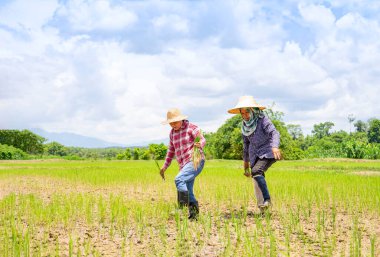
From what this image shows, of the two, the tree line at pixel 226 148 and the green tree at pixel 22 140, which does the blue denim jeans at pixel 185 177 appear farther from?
the green tree at pixel 22 140

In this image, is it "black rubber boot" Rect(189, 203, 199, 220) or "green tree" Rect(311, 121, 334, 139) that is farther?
"green tree" Rect(311, 121, 334, 139)

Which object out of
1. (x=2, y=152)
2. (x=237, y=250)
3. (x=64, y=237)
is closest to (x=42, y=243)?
(x=64, y=237)

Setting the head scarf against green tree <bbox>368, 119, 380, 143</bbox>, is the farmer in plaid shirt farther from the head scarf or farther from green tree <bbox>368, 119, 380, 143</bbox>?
green tree <bbox>368, 119, 380, 143</bbox>

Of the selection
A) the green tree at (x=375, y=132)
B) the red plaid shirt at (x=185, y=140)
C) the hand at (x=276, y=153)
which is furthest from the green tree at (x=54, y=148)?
the hand at (x=276, y=153)

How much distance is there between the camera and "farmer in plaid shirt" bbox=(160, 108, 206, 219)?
5500 millimetres

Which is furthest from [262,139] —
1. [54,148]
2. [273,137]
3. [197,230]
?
[54,148]

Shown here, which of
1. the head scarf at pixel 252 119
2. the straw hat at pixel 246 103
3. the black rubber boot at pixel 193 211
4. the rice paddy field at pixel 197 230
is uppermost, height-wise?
the straw hat at pixel 246 103

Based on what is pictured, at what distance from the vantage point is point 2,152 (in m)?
38.9

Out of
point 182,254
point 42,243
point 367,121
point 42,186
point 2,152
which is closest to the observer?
point 182,254

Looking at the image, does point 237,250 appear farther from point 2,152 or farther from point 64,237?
point 2,152

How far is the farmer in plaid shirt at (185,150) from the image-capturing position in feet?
18.0

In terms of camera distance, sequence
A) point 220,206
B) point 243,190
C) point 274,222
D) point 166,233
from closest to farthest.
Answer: point 166,233, point 274,222, point 220,206, point 243,190

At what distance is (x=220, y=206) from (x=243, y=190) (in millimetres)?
1840

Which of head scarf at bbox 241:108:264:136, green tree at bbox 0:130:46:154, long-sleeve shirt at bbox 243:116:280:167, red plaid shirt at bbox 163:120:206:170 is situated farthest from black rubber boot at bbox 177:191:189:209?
green tree at bbox 0:130:46:154
